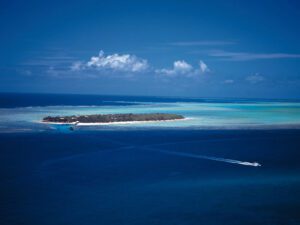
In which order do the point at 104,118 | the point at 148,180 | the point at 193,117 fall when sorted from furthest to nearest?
1. the point at 193,117
2. the point at 104,118
3. the point at 148,180

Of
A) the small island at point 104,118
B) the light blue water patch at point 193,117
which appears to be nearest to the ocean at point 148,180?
the light blue water patch at point 193,117

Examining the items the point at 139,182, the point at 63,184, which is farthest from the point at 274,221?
the point at 63,184

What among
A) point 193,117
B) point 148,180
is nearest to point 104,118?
point 193,117

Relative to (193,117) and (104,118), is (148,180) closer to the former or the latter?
(104,118)

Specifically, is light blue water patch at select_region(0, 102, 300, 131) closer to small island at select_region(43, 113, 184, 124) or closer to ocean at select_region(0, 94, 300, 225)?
small island at select_region(43, 113, 184, 124)

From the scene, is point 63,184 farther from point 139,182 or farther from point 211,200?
point 211,200

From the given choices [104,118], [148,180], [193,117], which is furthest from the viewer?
[193,117]

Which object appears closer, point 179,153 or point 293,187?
point 293,187

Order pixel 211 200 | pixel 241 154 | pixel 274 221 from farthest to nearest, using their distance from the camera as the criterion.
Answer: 1. pixel 241 154
2. pixel 211 200
3. pixel 274 221

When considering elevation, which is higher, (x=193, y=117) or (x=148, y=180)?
(x=193, y=117)
